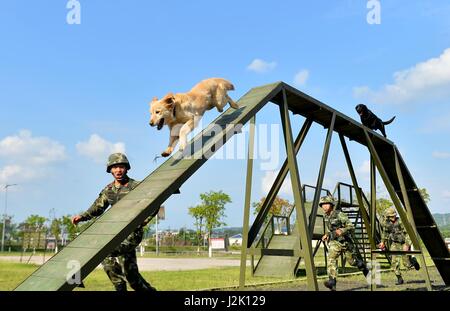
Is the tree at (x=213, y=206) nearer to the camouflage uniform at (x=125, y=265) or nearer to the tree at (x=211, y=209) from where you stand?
the tree at (x=211, y=209)

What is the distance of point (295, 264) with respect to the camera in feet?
41.0

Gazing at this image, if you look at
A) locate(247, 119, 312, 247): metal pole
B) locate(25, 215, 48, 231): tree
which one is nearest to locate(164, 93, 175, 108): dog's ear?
locate(247, 119, 312, 247): metal pole

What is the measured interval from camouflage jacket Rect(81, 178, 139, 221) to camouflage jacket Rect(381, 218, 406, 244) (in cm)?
815

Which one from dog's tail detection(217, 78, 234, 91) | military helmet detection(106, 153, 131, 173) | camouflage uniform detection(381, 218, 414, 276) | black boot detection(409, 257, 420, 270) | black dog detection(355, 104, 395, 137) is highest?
black dog detection(355, 104, 395, 137)

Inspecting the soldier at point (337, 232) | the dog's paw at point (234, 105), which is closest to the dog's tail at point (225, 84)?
the dog's paw at point (234, 105)

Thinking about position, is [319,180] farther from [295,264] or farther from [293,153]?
[295,264]

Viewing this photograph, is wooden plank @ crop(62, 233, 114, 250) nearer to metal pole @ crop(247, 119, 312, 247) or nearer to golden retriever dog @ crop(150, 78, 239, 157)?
golden retriever dog @ crop(150, 78, 239, 157)

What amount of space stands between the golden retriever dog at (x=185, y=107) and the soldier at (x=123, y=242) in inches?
23.5

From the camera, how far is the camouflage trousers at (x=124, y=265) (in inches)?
187

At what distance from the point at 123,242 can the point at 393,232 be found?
28.2ft

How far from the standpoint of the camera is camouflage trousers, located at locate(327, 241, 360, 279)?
8.09m
